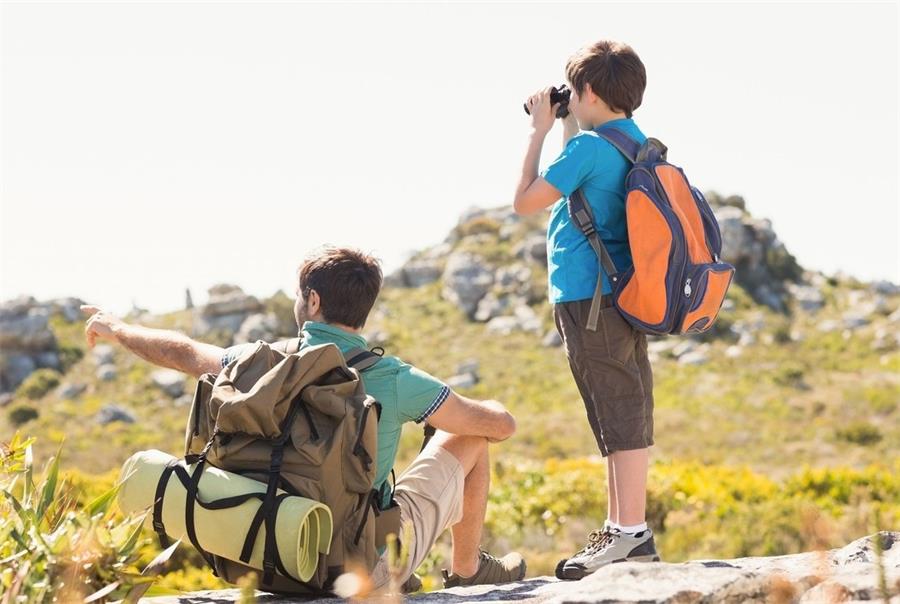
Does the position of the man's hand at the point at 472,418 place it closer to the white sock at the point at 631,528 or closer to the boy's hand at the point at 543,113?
the white sock at the point at 631,528

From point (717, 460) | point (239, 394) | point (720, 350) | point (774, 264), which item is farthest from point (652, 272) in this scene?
point (774, 264)

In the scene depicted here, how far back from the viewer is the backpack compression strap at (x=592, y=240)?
3.79 meters

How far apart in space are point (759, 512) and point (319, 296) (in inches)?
309

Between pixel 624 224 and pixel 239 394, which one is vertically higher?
pixel 624 224

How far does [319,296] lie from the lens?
135 inches

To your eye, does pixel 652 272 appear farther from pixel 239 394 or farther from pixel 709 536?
pixel 709 536

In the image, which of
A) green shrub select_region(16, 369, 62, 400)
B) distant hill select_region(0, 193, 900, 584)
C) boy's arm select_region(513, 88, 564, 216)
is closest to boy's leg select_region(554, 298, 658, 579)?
boy's arm select_region(513, 88, 564, 216)

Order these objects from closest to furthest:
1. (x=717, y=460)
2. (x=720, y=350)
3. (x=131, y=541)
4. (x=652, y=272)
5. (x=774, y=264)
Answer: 1. (x=131, y=541)
2. (x=652, y=272)
3. (x=717, y=460)
4. (x=720, y=350)
5. (x=774, y=264)

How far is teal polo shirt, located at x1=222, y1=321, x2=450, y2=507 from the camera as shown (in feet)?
11.2

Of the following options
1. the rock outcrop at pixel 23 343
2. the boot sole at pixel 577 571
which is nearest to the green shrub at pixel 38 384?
the rock outcrop at pixel 23 343

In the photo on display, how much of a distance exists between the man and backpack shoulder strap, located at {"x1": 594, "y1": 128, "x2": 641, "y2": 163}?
97cm

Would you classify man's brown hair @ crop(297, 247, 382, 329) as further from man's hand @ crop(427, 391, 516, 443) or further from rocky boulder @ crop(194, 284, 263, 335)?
rocky boulder @ crop(194, 284, 263, 335)

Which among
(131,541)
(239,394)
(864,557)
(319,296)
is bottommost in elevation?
(864,557)

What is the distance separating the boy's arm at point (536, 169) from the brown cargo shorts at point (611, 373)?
36 centimetres
